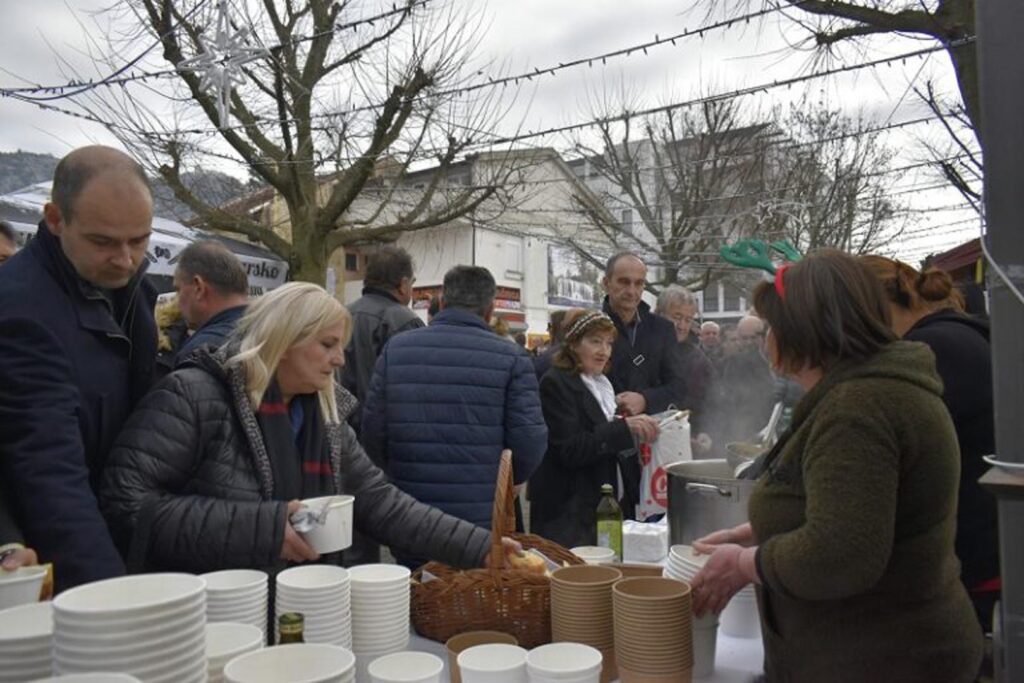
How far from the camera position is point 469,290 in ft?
11.2

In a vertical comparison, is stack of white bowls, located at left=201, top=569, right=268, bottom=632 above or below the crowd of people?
below

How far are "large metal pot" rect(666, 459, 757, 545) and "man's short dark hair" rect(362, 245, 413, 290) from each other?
2.42 meters

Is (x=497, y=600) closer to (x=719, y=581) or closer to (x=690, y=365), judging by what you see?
(x=719, y=581)

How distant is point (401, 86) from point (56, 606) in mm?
9737

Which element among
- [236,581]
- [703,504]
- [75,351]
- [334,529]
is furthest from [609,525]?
[75,351]

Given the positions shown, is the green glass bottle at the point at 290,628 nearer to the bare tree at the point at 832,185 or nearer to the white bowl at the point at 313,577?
the white bowl at the point at 313,577

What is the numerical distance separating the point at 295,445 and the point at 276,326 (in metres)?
0.34

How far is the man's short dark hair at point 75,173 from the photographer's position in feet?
6.04

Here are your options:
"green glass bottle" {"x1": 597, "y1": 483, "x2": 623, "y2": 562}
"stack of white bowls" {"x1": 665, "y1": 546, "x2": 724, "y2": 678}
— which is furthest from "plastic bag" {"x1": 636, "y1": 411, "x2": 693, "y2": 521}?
"stack of white bowls" {"x1": 665, "y1": 546, "x2": 724, "y2": 678}

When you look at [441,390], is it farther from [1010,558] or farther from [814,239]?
[814,239]

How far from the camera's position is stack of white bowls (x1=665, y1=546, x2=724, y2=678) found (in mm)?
1644

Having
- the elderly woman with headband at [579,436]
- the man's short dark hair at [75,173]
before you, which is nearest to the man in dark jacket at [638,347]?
the elderly woman with headband at [579,436]

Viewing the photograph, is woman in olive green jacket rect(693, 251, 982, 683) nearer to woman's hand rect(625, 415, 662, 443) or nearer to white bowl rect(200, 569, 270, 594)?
white bowl rect(200, 569, 270, 594)

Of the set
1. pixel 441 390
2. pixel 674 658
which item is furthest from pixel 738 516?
pixel 441 390
